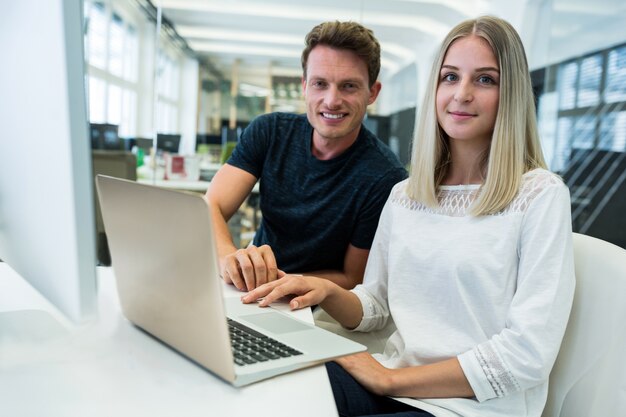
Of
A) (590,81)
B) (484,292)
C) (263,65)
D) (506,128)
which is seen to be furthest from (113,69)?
(484,292)

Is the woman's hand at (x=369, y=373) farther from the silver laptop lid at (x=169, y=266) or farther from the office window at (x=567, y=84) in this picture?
the office window at (x=567, y=84)

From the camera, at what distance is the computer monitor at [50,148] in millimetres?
455

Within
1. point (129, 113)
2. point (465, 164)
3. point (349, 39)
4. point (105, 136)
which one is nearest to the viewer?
A: point (465, 164)

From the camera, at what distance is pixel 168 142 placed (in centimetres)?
523

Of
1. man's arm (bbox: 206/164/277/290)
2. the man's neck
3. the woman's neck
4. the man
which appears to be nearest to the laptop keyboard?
man's arm (bbox: 206/164/277/290)

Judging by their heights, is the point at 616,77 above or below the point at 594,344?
above

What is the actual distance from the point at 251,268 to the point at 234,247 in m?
0.44

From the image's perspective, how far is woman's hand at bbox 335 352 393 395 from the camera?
3.09 ft

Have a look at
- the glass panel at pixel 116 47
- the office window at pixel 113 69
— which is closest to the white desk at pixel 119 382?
the office window at pixel 113 69

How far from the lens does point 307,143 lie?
5.69ft

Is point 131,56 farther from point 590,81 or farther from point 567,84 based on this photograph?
point 590,81

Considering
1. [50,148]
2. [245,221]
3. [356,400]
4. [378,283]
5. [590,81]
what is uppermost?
[590,81]

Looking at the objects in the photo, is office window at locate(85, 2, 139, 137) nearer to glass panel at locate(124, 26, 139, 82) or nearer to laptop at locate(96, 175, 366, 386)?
glass panel at locate(124, 26, 139, 82)

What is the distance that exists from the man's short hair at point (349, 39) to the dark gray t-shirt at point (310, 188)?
225 mm
